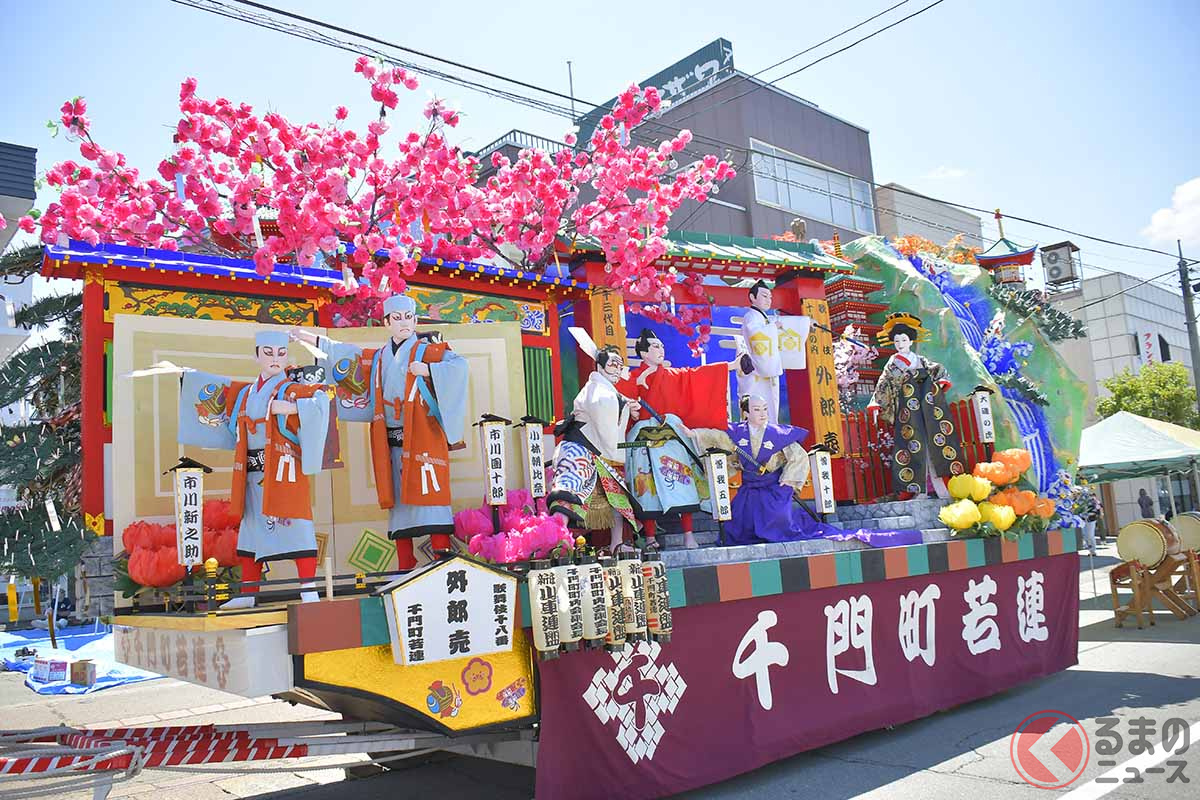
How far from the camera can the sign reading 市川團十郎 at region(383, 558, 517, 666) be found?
13.5 feet

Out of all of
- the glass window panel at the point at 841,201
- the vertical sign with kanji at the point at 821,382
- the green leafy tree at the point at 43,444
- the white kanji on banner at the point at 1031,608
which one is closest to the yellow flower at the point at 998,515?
the white kanji on banner at the point at 1031,608

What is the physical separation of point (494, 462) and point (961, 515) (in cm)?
440

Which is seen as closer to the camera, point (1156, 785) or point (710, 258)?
point (1156, 785)

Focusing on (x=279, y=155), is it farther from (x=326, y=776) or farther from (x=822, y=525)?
(x=822, y=525)

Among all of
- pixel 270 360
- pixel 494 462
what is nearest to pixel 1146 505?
pixel 494 462

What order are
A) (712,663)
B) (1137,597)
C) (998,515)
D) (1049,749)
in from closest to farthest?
(712,663) → (1049,749) → (998,515) → (1137,597)

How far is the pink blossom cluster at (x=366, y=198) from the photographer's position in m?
6.75

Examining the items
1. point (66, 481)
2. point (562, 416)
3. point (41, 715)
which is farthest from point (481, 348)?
point (41, 715)

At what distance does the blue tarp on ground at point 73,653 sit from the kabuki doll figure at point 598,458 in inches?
277

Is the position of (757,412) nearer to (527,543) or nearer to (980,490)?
(980,490)

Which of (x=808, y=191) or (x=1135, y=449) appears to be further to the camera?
(x=808, y=191)

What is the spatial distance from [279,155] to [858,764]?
651 cm

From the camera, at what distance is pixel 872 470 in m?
9.94

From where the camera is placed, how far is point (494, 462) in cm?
556
